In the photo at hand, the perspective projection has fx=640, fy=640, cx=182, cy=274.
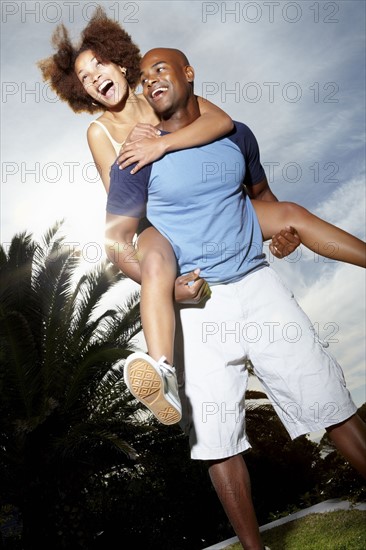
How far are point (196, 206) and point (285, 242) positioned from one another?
1.28 ft

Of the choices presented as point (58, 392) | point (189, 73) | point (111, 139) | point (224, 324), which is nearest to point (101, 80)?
point (111, 139)

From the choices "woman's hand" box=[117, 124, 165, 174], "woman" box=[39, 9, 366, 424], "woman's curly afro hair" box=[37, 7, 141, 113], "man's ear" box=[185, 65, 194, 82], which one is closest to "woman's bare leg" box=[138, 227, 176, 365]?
"woman" box=[39, 9, 366, 424]

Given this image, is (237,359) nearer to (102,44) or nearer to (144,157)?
(144,157)

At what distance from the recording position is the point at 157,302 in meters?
2.27

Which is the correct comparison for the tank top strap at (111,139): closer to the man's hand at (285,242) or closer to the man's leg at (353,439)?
the man's hand at (285,242)

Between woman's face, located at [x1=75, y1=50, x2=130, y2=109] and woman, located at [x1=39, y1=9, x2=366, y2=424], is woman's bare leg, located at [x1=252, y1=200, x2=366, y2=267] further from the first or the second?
woman's face, located at [x1=75, y1=50, x2=130, y2=109]

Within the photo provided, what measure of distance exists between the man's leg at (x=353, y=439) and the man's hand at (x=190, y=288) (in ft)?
2.32

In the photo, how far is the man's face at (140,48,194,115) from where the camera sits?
8.00 feet

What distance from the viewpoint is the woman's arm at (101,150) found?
278 centimetres

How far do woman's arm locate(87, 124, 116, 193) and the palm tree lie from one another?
6.57 meters

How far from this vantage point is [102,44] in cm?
309

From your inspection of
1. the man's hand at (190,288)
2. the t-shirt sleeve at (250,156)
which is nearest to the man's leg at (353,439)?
the man's hand at (190,288)

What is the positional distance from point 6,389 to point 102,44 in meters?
7.36

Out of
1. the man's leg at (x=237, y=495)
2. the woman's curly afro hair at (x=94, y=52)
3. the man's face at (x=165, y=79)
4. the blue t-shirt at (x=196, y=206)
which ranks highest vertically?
the woman's curly afro hair at (x=94, y=52)
